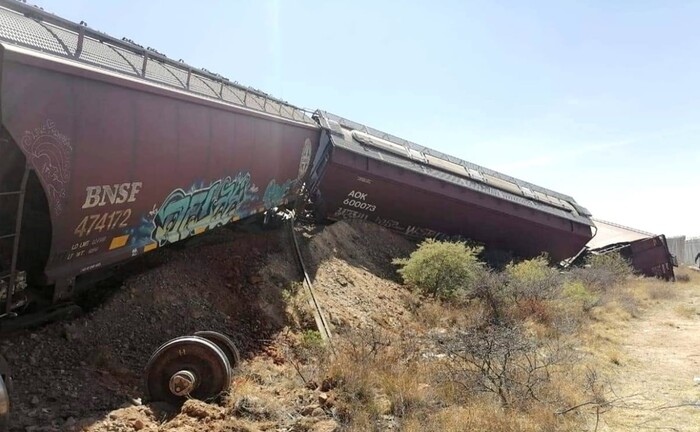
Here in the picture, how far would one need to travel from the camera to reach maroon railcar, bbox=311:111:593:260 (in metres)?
17.4

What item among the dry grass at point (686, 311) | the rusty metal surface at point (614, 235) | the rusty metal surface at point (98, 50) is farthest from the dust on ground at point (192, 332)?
the rusty metal surface at point (614, 235)

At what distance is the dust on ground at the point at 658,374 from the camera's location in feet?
20.6

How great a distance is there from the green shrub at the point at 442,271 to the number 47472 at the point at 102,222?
34.1 ft

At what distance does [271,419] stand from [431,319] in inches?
312

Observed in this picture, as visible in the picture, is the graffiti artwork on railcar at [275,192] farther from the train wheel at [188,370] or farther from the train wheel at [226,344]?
the train wheel at [188,370]

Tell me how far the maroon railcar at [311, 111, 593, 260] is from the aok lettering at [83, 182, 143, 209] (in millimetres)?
10866

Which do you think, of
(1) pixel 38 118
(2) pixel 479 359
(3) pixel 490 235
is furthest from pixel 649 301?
(1) pixel 38 118

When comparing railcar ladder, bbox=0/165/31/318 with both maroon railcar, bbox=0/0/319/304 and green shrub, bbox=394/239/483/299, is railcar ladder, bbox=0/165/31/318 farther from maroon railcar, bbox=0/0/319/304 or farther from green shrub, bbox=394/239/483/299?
green shrub, bbox=394/239/483/299

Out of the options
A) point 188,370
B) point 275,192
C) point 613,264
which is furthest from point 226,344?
point 613,264

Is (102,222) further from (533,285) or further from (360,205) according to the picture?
(360,205)

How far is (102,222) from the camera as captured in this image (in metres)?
5.43

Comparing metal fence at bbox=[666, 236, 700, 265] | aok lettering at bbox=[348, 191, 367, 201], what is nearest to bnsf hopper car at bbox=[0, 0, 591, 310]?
aok lettering at bbox=[348, 191, 367, 201]

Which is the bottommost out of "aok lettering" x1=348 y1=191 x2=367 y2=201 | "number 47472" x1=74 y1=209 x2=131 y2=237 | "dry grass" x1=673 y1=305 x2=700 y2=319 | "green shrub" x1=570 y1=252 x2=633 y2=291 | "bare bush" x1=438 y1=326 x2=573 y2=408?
"bare bush" x1=438 y1=326 x2=573 y2=408

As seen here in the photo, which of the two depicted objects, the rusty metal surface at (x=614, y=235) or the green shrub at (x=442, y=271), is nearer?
the green shrub at (x=442, y=271)
